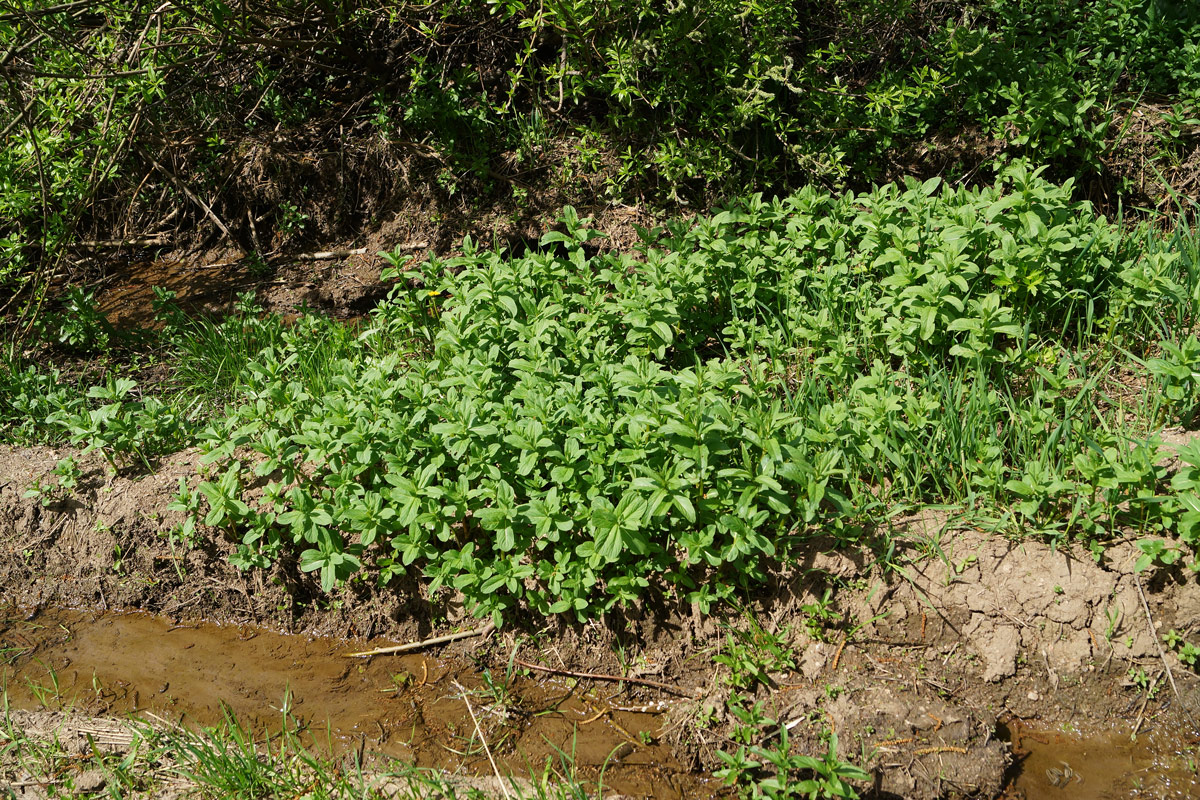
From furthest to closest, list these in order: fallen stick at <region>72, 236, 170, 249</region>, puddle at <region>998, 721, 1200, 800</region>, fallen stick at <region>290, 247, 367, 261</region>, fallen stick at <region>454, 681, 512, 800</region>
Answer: fallen stick at <region>72, 236, 170, 249</region>, fallen stick at <region>290, 247, 367, 261</region>, fallen stick at <region>454, 681, 512, 800</region>, puddle at <region>998, 721, 1200, 800</region>

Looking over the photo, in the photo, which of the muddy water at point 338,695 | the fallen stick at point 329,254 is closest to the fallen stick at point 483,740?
the muddy water at point 338,695

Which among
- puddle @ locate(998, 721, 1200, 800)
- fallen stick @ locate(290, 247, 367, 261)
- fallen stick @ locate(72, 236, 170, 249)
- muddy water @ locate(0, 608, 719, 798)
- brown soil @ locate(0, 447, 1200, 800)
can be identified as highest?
fallen stick @ locate(72, 236, 170, 249)

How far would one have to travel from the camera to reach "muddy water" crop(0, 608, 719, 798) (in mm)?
2926

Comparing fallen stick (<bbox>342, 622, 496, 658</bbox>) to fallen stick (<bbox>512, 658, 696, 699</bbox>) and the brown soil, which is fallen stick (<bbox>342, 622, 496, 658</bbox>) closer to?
the brown soil

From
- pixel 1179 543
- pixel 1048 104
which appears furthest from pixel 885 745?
pixel 1048 104

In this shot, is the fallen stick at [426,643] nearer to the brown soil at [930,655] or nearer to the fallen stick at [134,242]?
the brown soil at [930,655]

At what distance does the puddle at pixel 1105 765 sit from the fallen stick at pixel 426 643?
183 cm

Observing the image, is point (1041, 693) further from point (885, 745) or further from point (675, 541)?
point (675, 541)

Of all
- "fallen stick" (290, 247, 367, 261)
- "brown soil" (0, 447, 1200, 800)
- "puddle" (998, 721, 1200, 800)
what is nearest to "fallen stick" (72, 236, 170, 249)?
"fallen stick" (290, 247, 367, 261)

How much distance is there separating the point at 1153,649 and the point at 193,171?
623 centimetres

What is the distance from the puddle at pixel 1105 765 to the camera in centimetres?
262

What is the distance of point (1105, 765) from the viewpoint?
2.70m

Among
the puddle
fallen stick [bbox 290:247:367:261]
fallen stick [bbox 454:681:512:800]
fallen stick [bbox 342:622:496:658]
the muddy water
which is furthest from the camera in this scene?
fallen stick [bbox 290:247:367:261]

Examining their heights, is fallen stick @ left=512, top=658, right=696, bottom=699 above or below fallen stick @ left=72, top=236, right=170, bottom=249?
below
